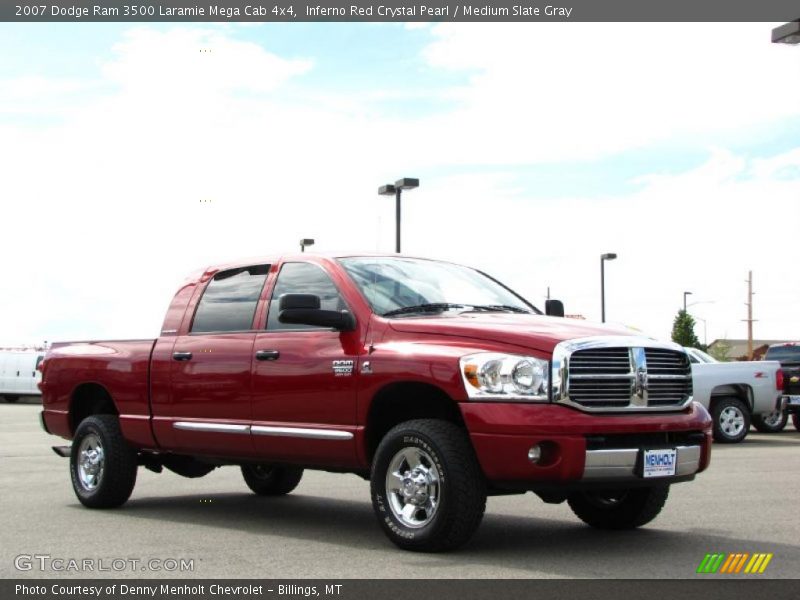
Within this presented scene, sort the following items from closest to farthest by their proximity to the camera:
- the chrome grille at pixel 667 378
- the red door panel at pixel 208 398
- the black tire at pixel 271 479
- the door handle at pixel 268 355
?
the chrome grille at pixel 667 378 → the door handle at pixel 268 355 → the red door panel at pixel 208 398 → the black tire at pixel 271 479

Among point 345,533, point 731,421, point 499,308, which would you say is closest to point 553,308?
point 499,308

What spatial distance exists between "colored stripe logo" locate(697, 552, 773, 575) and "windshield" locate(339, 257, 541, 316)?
7.87 feet

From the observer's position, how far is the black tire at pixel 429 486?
7332 mm

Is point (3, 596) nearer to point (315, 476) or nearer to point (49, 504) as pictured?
point (49, 504)

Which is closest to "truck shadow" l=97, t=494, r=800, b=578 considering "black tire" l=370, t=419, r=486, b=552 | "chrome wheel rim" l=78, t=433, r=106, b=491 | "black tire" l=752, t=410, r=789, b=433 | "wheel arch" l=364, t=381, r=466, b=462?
"black tire" l=370, t=419, r=486, b=552

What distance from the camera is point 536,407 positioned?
7.27 m

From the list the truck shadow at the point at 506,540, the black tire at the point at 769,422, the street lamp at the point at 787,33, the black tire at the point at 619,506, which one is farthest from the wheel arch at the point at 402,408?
the black tire at the point at 769,422

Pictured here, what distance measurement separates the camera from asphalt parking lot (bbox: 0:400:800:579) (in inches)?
281

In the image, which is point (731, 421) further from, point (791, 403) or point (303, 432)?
point (303, 432)

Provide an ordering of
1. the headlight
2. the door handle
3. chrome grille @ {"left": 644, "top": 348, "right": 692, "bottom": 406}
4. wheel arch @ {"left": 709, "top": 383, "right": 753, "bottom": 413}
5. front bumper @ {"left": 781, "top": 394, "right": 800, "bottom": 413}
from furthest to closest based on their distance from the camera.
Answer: front bumper @ {"left": 781, "top": 394, "right": 800, "bottom": 413}
wheel arch @ {"left": 709, "top": 383, "right": 753, "bottom": 413}
the door handle
chrome grille @ {"left": 644, "top": 348, "right": 692, "bottom": 406}
the headlight

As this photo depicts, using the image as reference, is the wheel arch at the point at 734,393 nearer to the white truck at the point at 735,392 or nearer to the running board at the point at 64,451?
the white truck at the point at 735,392

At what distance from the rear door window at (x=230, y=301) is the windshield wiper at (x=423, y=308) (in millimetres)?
1404

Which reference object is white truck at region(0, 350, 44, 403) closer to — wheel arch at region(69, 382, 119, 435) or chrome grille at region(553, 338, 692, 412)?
wheel arch at region(69, 382, 119, 435)

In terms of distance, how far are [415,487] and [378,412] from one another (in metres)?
0.74
